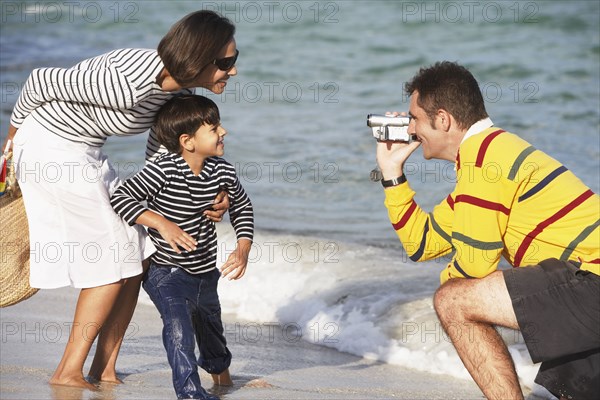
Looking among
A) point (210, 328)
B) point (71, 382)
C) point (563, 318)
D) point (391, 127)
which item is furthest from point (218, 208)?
point (563, 318)

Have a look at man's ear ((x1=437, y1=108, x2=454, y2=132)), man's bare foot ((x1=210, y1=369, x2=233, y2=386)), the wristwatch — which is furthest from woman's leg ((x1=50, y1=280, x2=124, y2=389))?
man's ear ((x1=437, y1=108, x2=454, y2=132))

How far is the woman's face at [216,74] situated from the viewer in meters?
3.97

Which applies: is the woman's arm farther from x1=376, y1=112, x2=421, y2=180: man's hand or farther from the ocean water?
the ocean water

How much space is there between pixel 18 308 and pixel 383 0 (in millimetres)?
15770

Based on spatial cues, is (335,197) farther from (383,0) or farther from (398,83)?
(383,0)

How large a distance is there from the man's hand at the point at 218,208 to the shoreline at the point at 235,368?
0.78 meters

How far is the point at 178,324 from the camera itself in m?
4.12

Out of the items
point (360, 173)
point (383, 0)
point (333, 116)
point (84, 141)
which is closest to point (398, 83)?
point (333, 116)

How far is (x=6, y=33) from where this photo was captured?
19234mm

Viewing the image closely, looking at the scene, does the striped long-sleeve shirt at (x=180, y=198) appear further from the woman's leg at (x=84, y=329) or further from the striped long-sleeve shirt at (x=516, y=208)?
the striped long-sleeve shirt at (x=516, y=208)

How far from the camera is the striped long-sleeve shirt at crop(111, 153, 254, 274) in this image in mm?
4094

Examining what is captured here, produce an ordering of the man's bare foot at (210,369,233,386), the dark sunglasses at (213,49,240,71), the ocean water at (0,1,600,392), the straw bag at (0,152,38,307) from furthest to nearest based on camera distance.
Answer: the ocean water at (0,1,600,392) → the man's bare foot at (210,369,233,386) → the straw bag at (0,152,38,307) → the dark sunglasses at (213,49,240,71)

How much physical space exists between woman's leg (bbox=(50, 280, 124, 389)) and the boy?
0.22 m

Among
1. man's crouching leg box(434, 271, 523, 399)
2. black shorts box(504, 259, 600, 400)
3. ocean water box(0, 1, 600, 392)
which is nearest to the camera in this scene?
black shorts box(504, 259, 600, 400)
